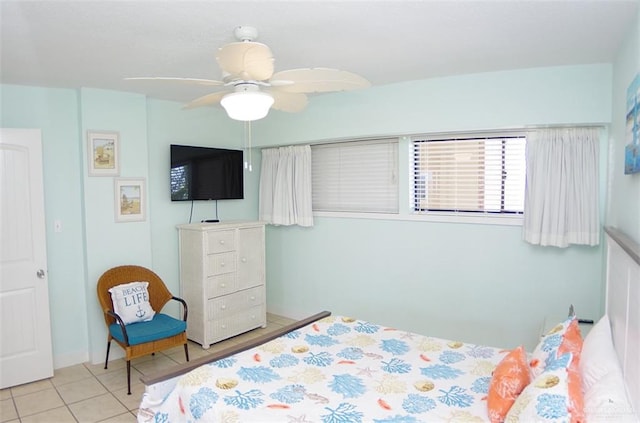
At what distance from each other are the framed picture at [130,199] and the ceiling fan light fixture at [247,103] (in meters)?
2.21

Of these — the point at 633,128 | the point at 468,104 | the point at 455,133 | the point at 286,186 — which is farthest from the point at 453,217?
the point at 286,186

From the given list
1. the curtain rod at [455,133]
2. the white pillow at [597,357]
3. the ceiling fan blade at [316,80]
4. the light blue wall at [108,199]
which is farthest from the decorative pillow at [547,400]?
the light blue wall at [108,199]

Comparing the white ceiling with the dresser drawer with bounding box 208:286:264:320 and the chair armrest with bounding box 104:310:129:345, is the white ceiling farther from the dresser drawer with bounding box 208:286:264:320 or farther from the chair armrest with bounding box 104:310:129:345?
the dresser drawer with bounding box 208:286:264:320

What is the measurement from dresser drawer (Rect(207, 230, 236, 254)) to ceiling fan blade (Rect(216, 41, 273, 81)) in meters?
2.30

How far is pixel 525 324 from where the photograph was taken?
10.9ft

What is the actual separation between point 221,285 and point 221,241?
46cm

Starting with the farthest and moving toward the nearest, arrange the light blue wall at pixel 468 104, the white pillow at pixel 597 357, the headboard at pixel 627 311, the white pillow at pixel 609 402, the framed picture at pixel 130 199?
the framed picture at pixel 130 199 → the light blue wall at pixel 468 104 → the white pillow at pixel 597 357 → the headboard at pixel 627 311 → the white pillow at pixel 609 402

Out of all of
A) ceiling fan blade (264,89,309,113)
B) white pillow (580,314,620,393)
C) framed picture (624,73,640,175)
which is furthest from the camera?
ceiling fan blade (264,89,309,113)

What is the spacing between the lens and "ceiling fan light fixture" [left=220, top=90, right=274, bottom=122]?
211 centimetres

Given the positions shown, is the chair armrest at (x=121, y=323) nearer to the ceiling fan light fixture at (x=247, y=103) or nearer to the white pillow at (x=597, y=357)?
the ceiling fan light fixture at (x=247, y=103)

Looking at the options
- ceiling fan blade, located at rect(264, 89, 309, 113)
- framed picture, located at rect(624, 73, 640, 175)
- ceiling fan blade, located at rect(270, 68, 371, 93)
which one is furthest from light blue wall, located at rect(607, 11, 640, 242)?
ceiling fan blade, located at rect(264, 89, 309, 113)

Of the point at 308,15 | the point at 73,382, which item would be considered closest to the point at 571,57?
the point at 308,15

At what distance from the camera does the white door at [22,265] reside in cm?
330

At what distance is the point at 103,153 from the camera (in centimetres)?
377
